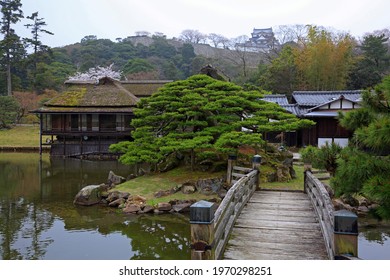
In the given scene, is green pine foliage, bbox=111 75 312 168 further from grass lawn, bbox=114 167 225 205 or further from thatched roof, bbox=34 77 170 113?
thatched roof, bbox=34 77 170 113

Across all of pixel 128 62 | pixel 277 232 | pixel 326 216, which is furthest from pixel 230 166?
pixel 128 62

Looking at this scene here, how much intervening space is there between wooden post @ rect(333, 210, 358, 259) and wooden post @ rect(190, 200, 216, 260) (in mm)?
1394

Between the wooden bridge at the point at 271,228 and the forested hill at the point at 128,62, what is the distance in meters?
32.1

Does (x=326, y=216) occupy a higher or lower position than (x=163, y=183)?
higher

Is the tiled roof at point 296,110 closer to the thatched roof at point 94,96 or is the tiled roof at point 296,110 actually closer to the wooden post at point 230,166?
the thatched roof at point 94,96

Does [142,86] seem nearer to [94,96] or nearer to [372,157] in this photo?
[94,96]

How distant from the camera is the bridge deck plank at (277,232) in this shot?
513cm

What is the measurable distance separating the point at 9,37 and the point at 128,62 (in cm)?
1501

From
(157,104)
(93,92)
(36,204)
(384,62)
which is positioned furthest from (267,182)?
(384,62)

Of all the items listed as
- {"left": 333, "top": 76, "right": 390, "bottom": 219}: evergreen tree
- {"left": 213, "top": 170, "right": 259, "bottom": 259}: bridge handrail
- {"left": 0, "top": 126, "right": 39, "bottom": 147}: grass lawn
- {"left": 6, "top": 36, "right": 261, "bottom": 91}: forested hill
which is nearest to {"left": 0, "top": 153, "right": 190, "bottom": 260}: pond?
{"left": 213, "top": 170, "right": 259, "bottom": 259}: bridge handrail

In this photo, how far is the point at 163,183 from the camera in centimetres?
1252

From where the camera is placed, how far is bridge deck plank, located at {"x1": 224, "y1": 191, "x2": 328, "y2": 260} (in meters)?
5.13
